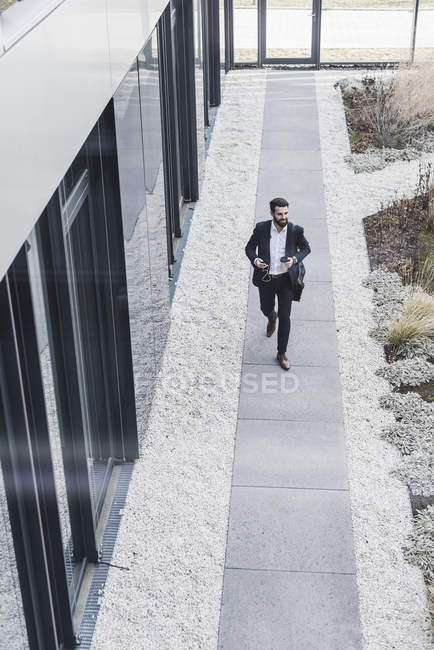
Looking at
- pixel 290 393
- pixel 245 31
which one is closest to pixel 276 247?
pixel 290 393

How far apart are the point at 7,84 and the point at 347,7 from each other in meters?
19.4

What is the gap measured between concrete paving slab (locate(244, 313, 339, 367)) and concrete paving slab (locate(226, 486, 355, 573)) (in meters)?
2.12

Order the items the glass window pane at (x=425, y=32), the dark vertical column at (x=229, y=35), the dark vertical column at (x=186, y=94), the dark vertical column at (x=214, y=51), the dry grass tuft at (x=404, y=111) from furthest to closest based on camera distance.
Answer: the glass window pane at (x=425, y=32) < the dark vertical column at (x=229, y=35) < the dark vertical column at (x=214, y=51) < the dry grass tuft at (x=404, y=111) < the dark vertical column at (x=186, y=94)

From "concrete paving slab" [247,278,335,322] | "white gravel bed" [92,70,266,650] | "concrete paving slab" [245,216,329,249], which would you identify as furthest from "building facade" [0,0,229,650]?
"concrete paving slab" [245,216,329,249]

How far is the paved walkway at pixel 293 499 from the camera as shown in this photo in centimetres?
618

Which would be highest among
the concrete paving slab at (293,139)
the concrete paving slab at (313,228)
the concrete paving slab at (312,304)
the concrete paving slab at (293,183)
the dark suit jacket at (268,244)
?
the dark suit jacket at (268,244)

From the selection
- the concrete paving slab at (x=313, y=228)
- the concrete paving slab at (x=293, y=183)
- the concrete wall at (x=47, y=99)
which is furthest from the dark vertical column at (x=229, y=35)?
the concrete wall at (x=47, y=99)

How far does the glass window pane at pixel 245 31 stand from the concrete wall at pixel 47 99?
50.6ft

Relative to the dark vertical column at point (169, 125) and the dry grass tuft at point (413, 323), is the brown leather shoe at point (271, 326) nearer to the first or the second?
the dry grass tuft at point (413, 323)

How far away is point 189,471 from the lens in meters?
7.63

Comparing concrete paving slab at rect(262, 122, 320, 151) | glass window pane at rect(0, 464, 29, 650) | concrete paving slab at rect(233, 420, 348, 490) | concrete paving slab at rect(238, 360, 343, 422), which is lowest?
concrete paving slab at rect(262, 122, 320, 151)

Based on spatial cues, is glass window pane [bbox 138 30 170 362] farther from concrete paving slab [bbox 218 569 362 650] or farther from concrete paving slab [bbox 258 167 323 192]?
concrete paving slab [bbox 258 167 323 192]

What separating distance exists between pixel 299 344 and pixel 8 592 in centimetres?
554

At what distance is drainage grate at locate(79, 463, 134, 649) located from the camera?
241 inches
